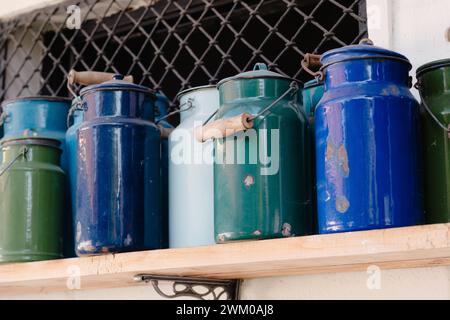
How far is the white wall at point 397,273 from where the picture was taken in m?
1.21

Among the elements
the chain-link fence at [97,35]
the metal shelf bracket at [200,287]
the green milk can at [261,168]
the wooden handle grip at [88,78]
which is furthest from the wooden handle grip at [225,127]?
the chain-link fence at [97,35]

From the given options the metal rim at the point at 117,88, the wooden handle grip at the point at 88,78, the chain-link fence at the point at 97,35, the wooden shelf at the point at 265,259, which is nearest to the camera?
the wooden shelf at the point at 265,259

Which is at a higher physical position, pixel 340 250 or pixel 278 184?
pixel 278 184

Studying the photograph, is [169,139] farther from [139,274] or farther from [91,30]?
[91,30]

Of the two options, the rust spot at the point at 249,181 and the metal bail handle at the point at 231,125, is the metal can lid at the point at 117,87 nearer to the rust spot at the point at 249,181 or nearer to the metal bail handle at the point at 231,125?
the metal bail handle at the point at 231,125

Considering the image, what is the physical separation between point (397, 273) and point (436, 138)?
0.82 feet

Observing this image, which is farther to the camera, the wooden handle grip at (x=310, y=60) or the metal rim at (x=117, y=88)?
the metal rim at (x=117, y=88)

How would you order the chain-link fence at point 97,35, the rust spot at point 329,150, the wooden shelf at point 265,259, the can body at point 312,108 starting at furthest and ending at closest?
the chain-link fence at point 97,35, the can body at point 312,108, the rust spot at point 329,150, the wooden shelf at point 265,259

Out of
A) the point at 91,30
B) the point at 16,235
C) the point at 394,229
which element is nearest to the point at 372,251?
the point at 394,229

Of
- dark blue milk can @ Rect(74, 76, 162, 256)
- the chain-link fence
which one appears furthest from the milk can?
the chain-link fence

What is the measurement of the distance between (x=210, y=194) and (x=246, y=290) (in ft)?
0.68

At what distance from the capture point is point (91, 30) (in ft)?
6.56

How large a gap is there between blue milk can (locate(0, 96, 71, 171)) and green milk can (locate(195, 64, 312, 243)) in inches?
17.4

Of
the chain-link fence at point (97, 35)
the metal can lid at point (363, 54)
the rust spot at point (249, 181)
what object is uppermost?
the chain-link fence at point (97, 35)
